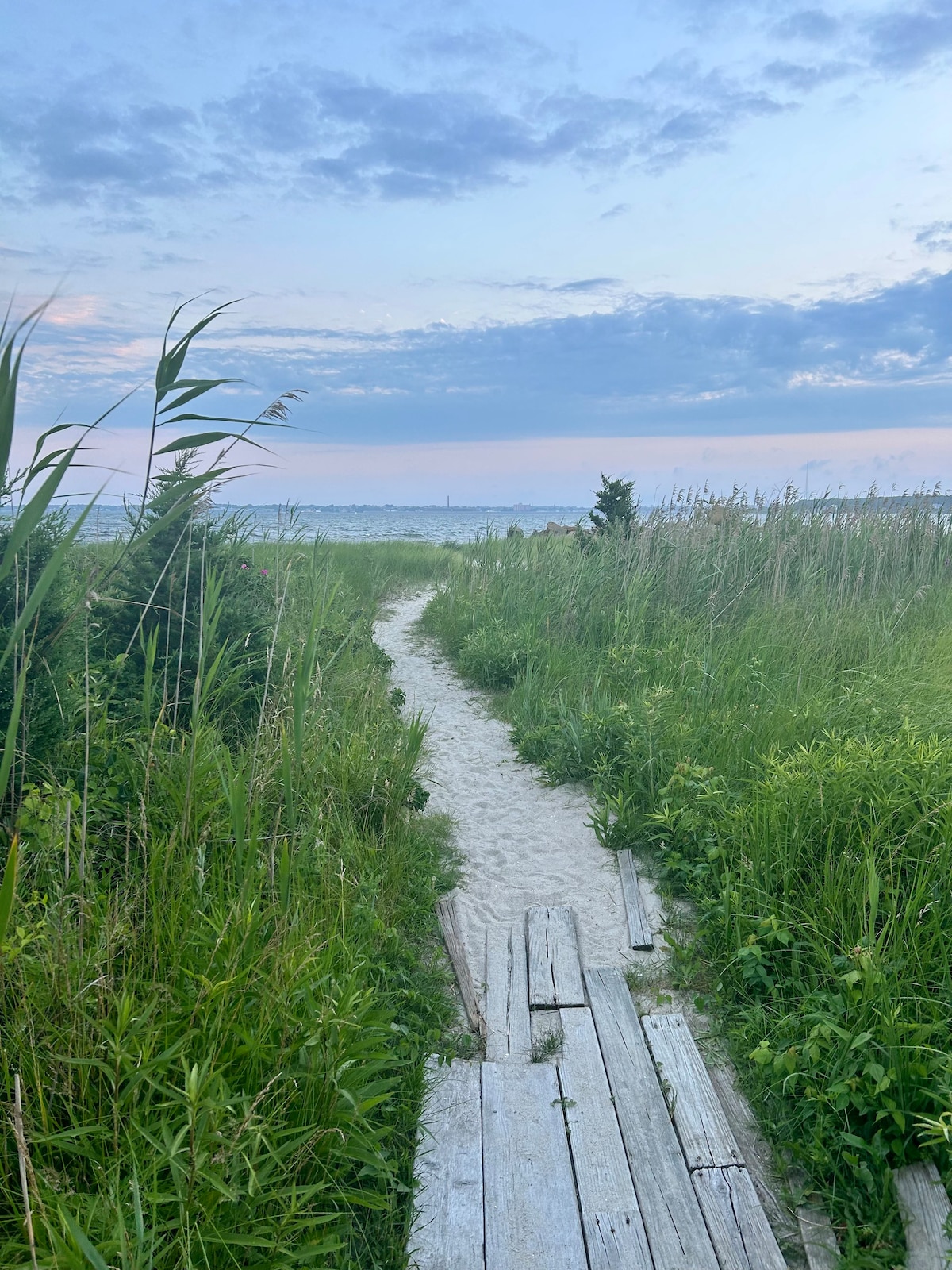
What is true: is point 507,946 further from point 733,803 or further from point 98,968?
point 98,968

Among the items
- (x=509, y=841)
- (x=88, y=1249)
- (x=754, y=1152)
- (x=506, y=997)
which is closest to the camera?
(x=88, y=1249)

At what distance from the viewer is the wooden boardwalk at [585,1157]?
237 centimetres

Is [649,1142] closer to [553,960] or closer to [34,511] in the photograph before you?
[553,960]

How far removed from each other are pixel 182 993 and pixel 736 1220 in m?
1.77

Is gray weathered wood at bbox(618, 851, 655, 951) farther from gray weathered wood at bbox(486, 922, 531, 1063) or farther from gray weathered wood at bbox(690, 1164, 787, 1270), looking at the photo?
gray weathered wood at bbox(690, 1164, 787, 1270)

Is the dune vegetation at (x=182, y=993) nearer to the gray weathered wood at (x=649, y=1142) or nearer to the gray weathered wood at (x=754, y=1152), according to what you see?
the gray weathered wood at (x=649, y=1142)

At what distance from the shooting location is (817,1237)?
2.41 meters

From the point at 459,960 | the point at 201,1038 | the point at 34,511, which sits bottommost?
the point at 459,960

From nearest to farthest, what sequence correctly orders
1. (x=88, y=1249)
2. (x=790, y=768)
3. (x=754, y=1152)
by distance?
(x=88, y=1249), (x=754, y=1152), (x=790, y=768)

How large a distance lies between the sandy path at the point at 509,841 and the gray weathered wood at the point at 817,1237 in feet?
4.78

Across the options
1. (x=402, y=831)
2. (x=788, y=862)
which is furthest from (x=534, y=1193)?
(x=402, y=831)

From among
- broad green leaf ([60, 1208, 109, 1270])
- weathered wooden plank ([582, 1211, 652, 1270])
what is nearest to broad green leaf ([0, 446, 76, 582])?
broad green leaf ([60, 1208, 109, 1270])

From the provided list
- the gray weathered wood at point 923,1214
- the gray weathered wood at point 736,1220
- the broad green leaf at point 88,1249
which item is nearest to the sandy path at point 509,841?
the gray weathered wood at point 736,1220

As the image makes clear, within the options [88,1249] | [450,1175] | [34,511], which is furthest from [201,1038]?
[34,511]
